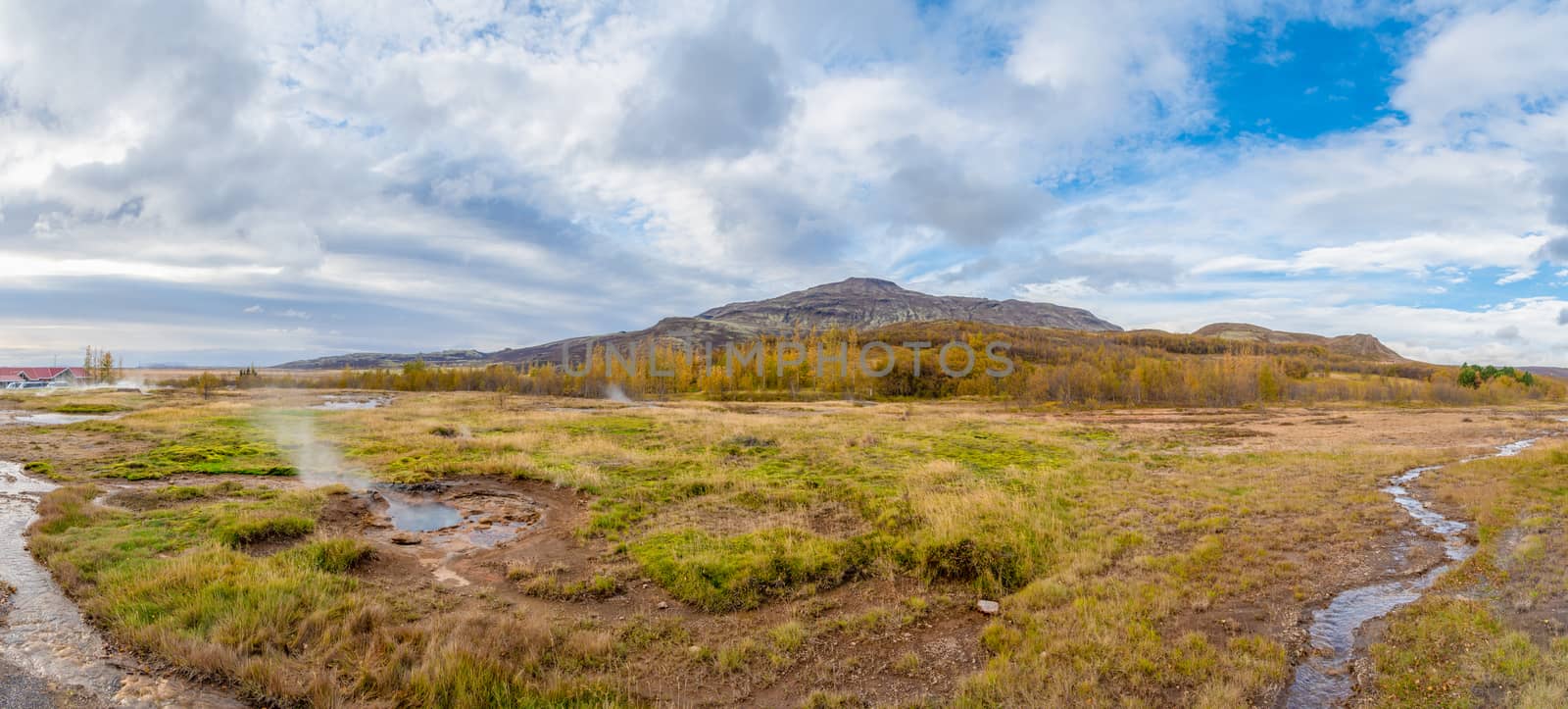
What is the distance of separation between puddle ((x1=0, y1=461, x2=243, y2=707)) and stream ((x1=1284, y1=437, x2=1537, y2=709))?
13217mm

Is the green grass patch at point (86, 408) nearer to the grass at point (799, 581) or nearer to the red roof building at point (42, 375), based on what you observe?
the grass at point (799, 581)

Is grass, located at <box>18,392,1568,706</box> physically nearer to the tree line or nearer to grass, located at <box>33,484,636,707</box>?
grass, located at <box>33,484,636,707</box>

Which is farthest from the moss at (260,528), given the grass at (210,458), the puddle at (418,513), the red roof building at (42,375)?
the red roof building at (42,375)

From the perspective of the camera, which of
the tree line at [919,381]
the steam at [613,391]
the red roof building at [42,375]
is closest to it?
the tree line at [919,381]

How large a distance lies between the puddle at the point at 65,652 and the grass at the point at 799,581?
1.24 ft

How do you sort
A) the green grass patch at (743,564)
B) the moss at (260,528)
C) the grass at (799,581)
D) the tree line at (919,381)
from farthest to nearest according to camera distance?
the tree line at (919,381) < the moss at (260,528) < the green grass patch at (743,564) < the grass at (799,581)

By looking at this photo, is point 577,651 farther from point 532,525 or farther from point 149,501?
point 149,501

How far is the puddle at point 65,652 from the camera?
736cm

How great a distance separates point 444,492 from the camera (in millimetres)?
20062

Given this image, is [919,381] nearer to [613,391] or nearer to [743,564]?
[613,391]

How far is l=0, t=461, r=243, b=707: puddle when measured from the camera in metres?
7.36

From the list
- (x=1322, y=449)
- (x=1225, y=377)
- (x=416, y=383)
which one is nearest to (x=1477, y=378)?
(x=1225, y=377)

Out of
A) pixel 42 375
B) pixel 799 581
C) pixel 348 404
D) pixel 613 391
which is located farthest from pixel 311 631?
pixel 42 375

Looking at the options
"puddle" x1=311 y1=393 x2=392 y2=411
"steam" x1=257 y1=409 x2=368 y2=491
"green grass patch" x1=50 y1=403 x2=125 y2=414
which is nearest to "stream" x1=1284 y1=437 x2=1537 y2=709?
"steam" x1=257 y1=409 x2=368 y2=491
